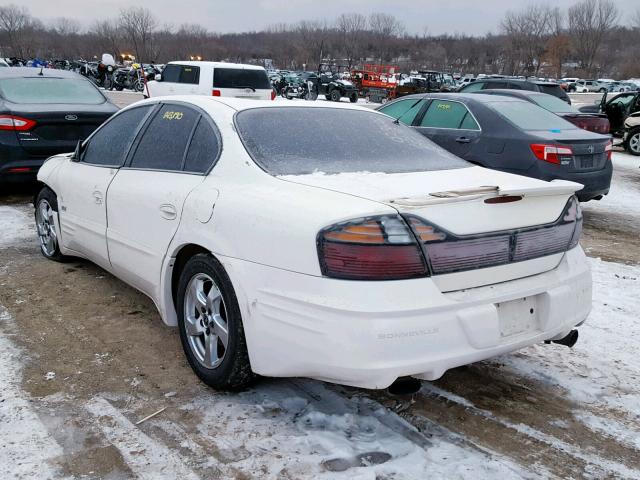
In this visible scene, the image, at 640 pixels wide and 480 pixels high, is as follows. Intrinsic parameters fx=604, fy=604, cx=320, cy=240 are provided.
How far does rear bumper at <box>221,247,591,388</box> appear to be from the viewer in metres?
2.40

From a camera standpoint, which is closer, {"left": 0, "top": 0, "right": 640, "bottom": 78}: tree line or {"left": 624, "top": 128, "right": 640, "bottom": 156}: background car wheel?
{"left": 624, "top": 128, "right": 640, "bottom": 156}: background car wheel

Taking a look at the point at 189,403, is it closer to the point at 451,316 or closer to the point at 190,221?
the point at 190,221

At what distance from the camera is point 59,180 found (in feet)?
15.7

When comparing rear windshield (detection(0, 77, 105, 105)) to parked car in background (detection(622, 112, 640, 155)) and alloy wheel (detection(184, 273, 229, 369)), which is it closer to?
alloy wheel (detection(184, 273, 229, 369))

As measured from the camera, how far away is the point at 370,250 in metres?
2.44

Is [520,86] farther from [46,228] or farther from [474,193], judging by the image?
[474,193]

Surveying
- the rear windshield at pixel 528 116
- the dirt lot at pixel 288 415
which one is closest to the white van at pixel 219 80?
the rear windshield at pixel 528 116

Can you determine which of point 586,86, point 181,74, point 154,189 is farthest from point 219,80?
point 586,86

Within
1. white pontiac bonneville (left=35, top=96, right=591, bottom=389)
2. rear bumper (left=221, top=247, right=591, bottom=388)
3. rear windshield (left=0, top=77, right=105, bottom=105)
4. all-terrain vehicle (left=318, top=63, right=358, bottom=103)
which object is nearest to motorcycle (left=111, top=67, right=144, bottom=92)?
all-terrain vehicle (left=318, top=63, right=358, bottom=103)

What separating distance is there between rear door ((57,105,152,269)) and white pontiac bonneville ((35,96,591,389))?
18 cm

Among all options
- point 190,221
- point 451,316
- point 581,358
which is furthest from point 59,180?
point 581,358

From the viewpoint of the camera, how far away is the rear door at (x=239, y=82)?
14.6 meters

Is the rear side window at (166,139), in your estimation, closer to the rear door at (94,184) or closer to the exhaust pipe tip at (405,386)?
the rear door at (94,184)

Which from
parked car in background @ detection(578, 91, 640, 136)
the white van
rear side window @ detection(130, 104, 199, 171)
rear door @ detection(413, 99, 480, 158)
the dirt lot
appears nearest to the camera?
the dirt lot
